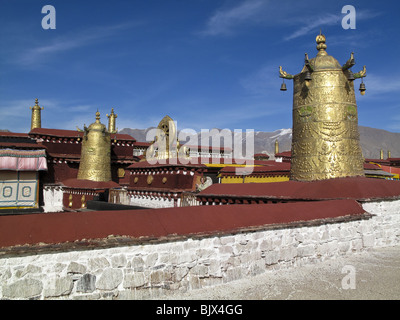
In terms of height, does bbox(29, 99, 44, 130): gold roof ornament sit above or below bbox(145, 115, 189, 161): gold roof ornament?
above

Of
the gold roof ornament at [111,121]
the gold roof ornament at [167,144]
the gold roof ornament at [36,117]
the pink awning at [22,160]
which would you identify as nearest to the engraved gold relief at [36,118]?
the gold roof ornament at [36,117]

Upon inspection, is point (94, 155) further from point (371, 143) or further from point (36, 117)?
point (371, 143)

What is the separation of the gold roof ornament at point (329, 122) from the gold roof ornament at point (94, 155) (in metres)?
17.5

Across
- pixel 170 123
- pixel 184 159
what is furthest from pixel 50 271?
pixel 170 123

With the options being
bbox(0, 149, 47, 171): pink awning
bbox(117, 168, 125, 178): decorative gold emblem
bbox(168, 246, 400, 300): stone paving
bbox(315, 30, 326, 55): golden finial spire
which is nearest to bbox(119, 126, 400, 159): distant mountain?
bbox(117, 168, 125, 178): decorative gold emblem

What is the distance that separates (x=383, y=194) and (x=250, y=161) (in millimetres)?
19639

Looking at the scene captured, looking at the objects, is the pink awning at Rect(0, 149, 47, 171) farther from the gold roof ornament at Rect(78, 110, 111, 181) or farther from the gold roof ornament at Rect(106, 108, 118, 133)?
the gold roof ornament at Rect(106, 108, 118, 133)

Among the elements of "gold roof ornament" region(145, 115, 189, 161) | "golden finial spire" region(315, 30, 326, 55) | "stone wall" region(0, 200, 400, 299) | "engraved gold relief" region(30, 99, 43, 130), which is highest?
"engraved gold relief" region(30, 99, 43, 130)

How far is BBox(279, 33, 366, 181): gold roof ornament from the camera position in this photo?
1098 centimetres

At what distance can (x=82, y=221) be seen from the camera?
4.82 meters

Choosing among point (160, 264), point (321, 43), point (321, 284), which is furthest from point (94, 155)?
point (321, 284)

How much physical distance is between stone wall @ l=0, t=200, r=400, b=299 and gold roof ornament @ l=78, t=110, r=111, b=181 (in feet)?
68.5

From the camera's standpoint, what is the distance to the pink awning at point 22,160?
21.3 meters

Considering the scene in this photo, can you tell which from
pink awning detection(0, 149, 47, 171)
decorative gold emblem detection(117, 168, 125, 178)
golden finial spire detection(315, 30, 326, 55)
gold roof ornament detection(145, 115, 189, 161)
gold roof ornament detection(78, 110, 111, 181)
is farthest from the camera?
decorative gold emblem detection(117, 168, 125, 178)
